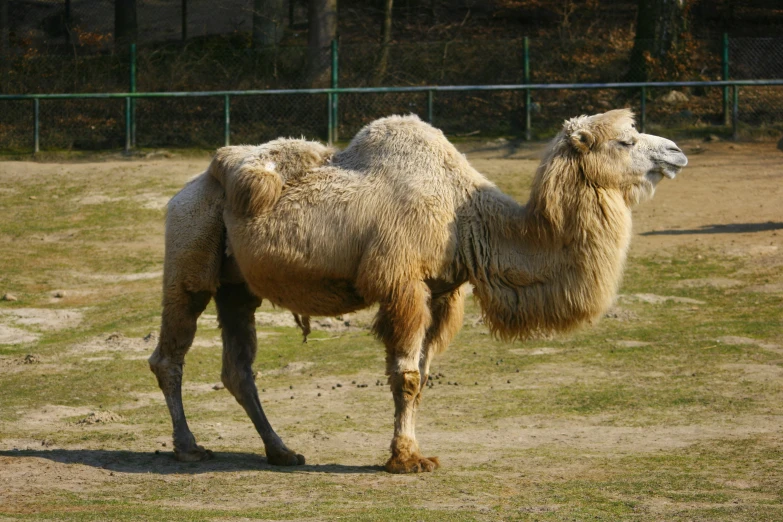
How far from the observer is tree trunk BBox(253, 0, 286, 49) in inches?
942

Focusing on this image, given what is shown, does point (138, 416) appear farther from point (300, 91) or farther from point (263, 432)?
point (300, 91)

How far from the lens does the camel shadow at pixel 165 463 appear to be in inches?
272

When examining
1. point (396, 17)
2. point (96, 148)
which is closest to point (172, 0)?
point (396, 17)

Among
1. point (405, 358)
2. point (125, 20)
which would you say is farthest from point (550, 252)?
point (125, 20)

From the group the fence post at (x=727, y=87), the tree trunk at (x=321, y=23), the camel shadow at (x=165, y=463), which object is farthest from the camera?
the tree trunk at (x=321, y=23)

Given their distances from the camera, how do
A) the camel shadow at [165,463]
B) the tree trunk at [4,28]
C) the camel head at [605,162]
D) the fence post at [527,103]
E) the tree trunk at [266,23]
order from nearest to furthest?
the camel head at [605,162] → the camel shadow at [165,463] → the fence post at [527,103] → the tree trunk at [266,23] → the tree trunk at [4,28]

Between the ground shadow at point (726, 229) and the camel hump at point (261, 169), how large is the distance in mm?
8373

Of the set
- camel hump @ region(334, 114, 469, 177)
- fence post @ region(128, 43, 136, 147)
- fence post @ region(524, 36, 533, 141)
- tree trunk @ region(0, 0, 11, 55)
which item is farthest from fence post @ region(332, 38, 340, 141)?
camel hump @ region(334, 114, 469, 177)

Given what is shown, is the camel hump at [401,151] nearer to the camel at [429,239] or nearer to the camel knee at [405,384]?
the camel at [429,239]

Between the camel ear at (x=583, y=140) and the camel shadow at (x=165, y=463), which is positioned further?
the camel shadow at (x=165, y=463)

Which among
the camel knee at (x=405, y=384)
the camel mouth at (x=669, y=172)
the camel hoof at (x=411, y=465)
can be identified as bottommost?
the camel hoof at (x=411, y=465)

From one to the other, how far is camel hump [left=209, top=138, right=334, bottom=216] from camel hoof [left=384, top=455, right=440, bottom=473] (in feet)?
5.65

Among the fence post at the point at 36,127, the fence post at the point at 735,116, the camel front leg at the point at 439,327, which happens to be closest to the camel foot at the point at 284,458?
the camel front leg at the point at 439,327

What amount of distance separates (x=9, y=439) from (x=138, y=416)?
1.07 meters
